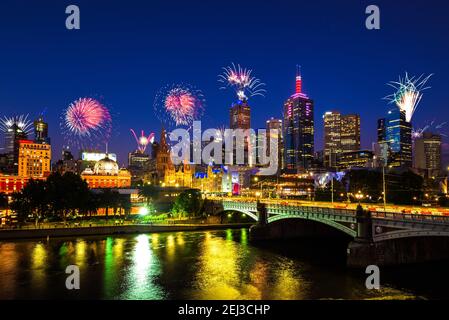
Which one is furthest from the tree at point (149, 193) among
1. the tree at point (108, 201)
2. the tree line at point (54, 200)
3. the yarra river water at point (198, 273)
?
the yarra river water at point (198, 273)

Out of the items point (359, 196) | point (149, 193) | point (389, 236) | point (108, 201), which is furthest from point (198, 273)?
point (149, 193)

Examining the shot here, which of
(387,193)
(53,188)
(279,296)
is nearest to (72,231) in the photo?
(53,188)

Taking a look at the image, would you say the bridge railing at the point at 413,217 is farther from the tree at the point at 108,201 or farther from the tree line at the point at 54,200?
the tree at the point at 108,201

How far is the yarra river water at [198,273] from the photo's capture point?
45906 mm

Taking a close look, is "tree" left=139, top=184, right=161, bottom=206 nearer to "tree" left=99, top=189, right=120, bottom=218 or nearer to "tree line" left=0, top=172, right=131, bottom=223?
"tree" left=99, top=189, right=120, bottom=218

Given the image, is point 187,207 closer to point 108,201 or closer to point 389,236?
point 108,201

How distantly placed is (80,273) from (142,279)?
33.1 feet

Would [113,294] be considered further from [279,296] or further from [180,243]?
[180,243]

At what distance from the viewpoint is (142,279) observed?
2094 inches

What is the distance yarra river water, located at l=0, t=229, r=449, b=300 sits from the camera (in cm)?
4591

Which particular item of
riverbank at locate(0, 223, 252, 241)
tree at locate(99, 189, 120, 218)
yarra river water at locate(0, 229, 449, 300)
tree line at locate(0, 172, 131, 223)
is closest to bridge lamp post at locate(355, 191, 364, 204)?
yarra river water at locate(0, 229, 449, 300)

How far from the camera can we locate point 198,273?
5666 centimetres

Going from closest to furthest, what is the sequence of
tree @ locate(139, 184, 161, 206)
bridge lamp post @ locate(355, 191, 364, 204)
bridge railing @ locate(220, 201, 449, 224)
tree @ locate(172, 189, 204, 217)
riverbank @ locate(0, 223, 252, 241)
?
bridge railing @ locate(220, 201, 449, 224), riverbank @ locate(0, 223, 252, 241), bridge lamp post @ locate(355, 191, 364, 204), tree @ locate(172, 189, 204, 217), tree @ locate(139, 184, 161, 206)
